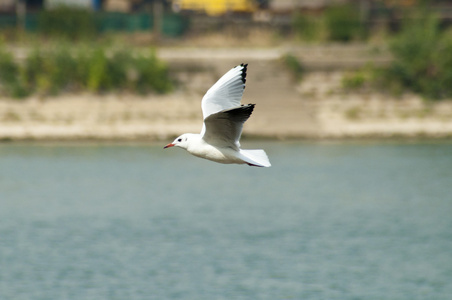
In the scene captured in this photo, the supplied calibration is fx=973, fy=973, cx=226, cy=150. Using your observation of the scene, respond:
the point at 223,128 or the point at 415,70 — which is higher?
the point at 415,70

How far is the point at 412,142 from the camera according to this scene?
37156mm

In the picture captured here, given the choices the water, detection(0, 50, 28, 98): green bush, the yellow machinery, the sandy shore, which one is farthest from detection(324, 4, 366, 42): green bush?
detection(0, 50, 28, 98): green bush

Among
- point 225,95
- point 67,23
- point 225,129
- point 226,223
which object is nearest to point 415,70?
point 67,23

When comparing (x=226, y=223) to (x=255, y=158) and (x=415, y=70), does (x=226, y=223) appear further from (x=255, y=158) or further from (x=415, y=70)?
(x=415, y=70)

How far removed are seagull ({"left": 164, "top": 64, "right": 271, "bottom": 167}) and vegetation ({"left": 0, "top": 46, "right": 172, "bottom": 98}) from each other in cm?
2456

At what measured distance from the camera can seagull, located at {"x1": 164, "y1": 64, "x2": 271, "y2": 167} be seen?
1302cm

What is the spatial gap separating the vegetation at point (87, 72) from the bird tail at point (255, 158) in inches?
995

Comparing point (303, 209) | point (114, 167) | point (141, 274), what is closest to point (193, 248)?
point (141, 274)

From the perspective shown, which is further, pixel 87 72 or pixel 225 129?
pixel 87 72

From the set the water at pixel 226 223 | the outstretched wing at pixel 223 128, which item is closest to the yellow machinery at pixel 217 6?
the water at pixel 226 223

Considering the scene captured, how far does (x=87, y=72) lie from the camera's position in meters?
38.8

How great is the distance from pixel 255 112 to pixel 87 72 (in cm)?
717

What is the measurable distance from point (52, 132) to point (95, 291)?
18.4 metres

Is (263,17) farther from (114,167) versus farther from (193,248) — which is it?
(193,248)
